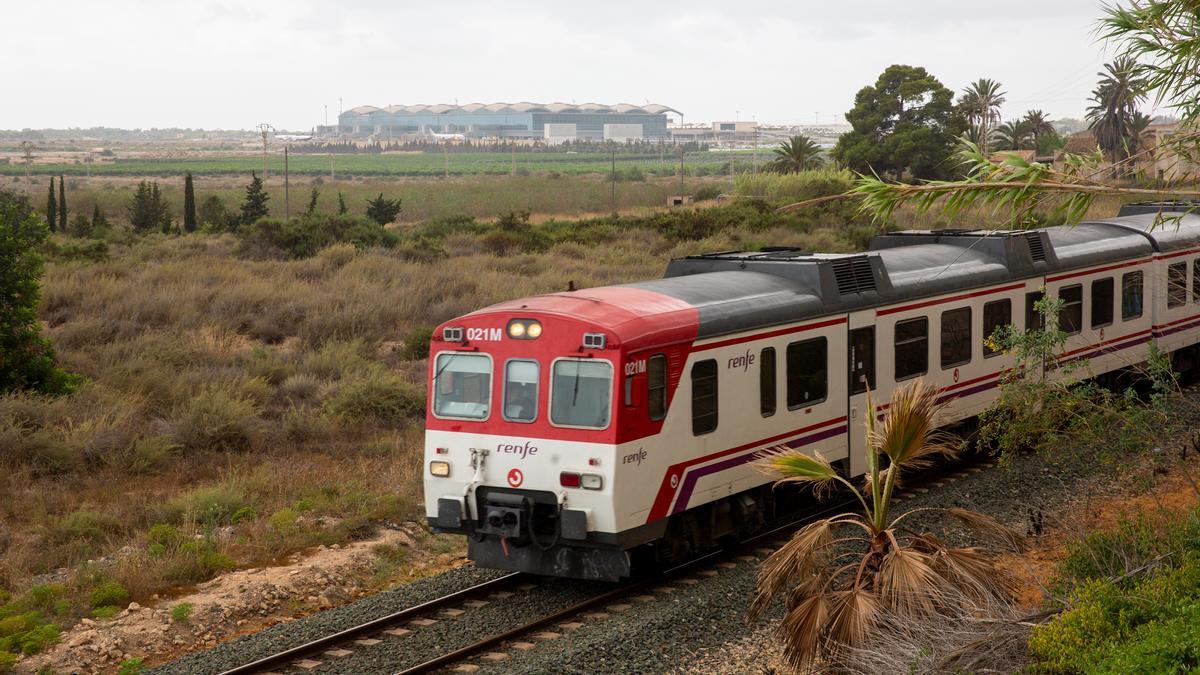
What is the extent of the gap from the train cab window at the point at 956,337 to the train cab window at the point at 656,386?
5361 mm

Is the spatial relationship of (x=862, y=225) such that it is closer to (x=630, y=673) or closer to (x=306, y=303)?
(x=306, y=303)

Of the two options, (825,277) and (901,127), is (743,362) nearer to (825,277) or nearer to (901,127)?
(825,277)

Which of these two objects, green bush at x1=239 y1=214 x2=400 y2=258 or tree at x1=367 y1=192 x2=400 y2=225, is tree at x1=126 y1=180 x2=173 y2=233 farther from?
green bush at x1=239 y1=214 x2=400 y2=258

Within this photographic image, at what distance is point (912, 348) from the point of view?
14375 mm

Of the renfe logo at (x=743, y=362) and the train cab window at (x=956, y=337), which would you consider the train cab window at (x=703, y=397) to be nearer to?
the renfe logo at (x=743, y=362)

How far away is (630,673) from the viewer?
9.38 m

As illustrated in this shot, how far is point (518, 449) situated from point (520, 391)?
52 cm

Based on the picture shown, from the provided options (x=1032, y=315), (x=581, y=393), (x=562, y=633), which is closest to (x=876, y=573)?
(x=562, y=633)

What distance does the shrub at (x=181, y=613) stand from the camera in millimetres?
10781

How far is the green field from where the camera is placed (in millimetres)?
133625

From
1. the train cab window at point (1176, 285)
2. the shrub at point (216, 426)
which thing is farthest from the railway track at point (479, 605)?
the train cab window at point (1176, 285)

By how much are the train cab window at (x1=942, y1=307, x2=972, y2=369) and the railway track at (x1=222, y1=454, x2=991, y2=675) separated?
324cm

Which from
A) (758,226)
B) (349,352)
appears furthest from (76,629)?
(758,226)

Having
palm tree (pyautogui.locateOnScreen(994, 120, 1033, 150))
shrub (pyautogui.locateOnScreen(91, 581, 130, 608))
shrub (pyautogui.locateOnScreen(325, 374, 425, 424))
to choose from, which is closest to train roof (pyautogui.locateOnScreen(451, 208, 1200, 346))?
shrub (pyautogui.locateOnScreen(91, 581, 130, 608))
